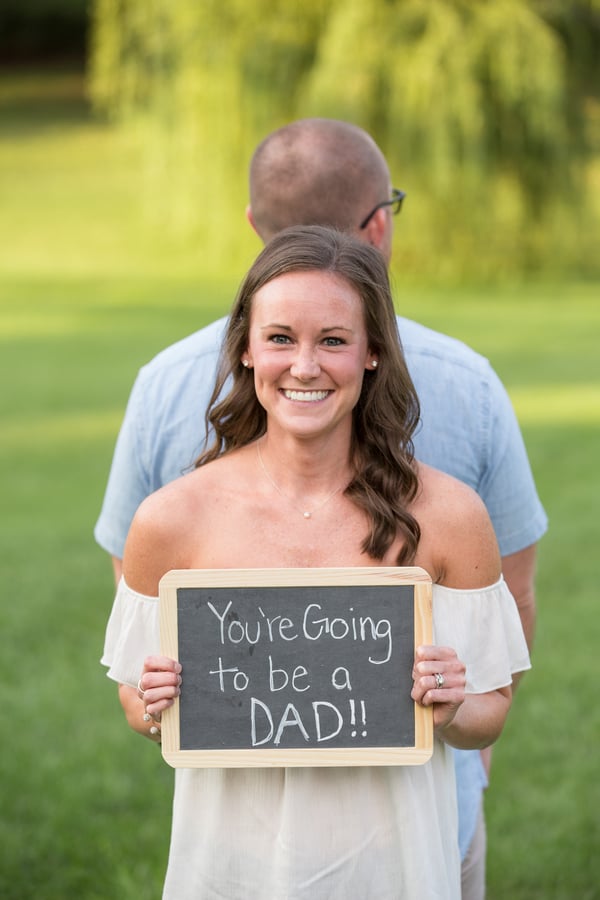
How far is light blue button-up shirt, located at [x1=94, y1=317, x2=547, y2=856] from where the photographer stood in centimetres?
273

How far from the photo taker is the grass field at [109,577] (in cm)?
442

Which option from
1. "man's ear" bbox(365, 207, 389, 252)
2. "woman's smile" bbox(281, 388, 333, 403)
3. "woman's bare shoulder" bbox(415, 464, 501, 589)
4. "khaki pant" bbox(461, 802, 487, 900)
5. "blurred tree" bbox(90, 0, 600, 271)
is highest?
"blurred tree" bbox(90, 0, 600, 271)

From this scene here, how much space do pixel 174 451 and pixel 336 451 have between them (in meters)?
0.56

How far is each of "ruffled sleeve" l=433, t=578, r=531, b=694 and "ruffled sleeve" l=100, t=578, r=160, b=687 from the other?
0.48 m

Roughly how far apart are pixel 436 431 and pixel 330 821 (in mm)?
820

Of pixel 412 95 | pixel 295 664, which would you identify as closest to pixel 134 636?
pixel 295 664

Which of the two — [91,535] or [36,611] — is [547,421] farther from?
[36,611]

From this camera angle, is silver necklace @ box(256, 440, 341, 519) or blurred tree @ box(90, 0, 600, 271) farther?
blurred tree @ box(90, 0, 600, 271)

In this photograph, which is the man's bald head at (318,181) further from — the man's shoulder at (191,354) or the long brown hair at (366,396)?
the long brown hair at (366,396)

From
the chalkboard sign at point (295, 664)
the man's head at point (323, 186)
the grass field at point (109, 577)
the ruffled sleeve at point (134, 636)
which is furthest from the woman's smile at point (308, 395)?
the grass field at point (109, 577)

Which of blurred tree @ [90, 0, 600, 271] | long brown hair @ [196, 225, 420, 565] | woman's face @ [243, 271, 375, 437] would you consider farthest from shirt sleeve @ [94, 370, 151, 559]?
blurred tree @ [90, 0, 600, 271]

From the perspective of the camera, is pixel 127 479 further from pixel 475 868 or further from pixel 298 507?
pixel 475 868

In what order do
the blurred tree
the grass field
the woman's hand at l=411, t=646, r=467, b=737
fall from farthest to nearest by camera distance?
the blurred tree < the grass field < the woman's hand at l=411, t=646, r=467, b=737

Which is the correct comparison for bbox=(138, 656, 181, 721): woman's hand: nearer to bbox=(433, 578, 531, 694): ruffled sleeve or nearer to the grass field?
bbox=(433, 578, 531, 694): ruffled sleeve
